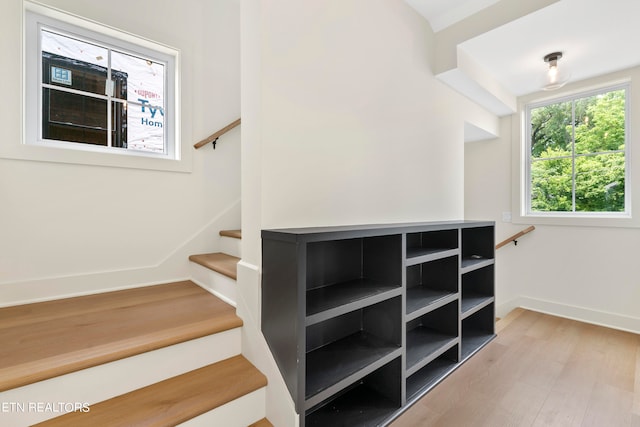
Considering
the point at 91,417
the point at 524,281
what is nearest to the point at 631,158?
the point at 524,281

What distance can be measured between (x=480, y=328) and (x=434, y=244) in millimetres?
910

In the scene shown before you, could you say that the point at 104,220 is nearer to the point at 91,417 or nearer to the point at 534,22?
the point at 91,417

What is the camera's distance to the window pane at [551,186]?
285 cm

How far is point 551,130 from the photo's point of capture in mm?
2953

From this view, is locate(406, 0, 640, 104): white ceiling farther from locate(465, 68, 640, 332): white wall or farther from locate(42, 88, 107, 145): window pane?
locate(42, 88, 107, 145): window pane

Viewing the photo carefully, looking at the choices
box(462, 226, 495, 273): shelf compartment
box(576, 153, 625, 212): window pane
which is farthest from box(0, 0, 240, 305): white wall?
box(576, 153, 625, 212): window pane

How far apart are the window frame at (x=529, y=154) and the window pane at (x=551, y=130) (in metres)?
0.06

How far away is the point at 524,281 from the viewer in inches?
120

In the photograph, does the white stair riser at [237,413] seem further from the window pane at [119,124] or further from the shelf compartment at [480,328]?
the window pane at [119,124]

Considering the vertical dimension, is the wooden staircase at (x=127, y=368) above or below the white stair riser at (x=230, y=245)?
below

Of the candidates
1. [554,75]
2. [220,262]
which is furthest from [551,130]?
[220,262]

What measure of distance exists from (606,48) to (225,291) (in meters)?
3.34

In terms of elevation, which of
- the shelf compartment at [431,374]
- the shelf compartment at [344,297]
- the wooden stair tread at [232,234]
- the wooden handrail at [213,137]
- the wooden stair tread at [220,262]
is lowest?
the shelf compartment at [431,374]

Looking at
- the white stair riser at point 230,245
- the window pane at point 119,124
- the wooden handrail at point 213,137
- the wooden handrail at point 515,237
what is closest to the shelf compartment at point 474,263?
the wooden handrail at point 515,237
